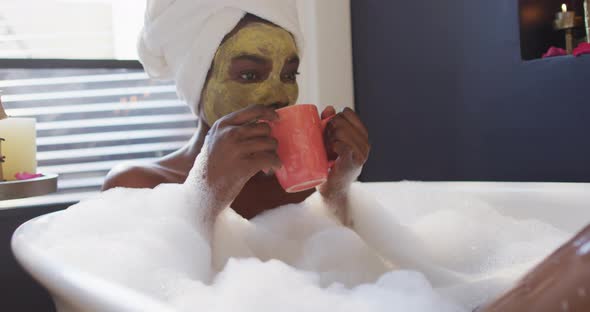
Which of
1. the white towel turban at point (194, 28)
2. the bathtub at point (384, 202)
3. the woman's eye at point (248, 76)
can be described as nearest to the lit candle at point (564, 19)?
the bathtub at point (384, 202)

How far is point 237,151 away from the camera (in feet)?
3.11

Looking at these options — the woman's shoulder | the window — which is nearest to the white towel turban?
the woman's shoulder

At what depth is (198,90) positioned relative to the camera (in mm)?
1278

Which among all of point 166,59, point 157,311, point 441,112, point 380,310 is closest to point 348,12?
point 441,112

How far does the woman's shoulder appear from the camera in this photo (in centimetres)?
128

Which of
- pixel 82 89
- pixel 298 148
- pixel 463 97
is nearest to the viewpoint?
pixel 298 148

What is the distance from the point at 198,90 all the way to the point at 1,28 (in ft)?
3.60

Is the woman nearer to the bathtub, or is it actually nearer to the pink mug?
the pink mug

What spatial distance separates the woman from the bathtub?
29 centimetres

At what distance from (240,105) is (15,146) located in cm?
52

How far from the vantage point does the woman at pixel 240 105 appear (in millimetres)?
959

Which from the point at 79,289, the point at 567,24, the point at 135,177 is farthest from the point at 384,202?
the point at 79,289

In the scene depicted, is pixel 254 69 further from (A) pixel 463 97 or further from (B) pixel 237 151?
(A) pixel 463 97

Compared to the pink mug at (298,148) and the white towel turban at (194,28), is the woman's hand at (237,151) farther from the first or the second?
the white towel turban at (194,28)
